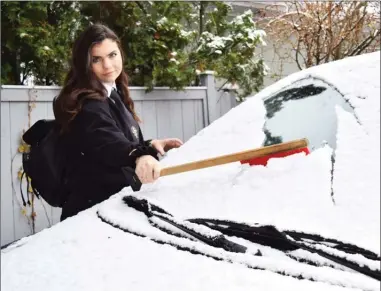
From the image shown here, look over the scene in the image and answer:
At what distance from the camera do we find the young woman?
90 centimetres

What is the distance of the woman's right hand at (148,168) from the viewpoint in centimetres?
78

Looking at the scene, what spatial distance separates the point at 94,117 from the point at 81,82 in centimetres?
9

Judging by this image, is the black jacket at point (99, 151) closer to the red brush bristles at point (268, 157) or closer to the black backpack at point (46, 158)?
the black backpack at point (46, 158)

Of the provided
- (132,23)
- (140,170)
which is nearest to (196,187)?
(140,170)

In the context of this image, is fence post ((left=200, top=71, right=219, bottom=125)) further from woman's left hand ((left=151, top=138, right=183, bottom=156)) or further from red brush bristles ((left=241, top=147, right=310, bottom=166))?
red brush bristles ((left=241, top=147, right=310, bottom=166))

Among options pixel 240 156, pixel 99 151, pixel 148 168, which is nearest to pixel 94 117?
pixel 99 151

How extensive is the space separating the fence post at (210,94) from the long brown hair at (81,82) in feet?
0.54

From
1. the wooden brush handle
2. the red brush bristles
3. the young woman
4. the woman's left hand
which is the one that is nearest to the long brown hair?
the young woman

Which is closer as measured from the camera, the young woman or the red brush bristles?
the red brush bristles

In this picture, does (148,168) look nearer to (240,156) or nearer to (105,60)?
(240,156)

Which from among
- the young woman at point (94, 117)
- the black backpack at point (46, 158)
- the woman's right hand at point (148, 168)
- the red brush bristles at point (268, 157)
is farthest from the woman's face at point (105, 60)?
the red brush bristles at point (268, 157)

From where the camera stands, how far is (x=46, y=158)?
956 millimetres

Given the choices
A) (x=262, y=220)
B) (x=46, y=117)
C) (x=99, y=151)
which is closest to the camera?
(x=262, y=220)

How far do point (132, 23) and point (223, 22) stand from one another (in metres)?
0.19
